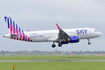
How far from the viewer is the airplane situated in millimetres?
68812

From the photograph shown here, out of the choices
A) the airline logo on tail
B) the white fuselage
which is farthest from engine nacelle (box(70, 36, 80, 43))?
the airline logo on tail

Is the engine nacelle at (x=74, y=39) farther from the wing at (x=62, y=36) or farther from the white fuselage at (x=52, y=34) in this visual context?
the white fuselage at (x=52, y=34)

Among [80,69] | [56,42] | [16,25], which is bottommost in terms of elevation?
[80,69]

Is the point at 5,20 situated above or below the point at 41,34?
above

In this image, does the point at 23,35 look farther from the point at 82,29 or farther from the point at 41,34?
the point at 82,29

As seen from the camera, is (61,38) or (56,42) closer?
(61,38)

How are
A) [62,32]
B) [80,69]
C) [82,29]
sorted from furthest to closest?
[82,29], [62,32], [80,69]

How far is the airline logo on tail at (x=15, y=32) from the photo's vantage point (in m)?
68.3

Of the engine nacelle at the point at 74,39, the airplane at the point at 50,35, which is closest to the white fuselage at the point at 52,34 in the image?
the airplane at the point at 50,35

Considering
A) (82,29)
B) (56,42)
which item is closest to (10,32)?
(56,42)

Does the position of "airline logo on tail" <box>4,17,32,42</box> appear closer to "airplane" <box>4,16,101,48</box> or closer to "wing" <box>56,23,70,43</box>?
"airplane" <box>4,16,101,48</box>

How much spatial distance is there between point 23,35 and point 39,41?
577 cm

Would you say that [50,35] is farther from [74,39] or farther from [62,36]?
[74,39]

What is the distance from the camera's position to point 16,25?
71312 millimetres
